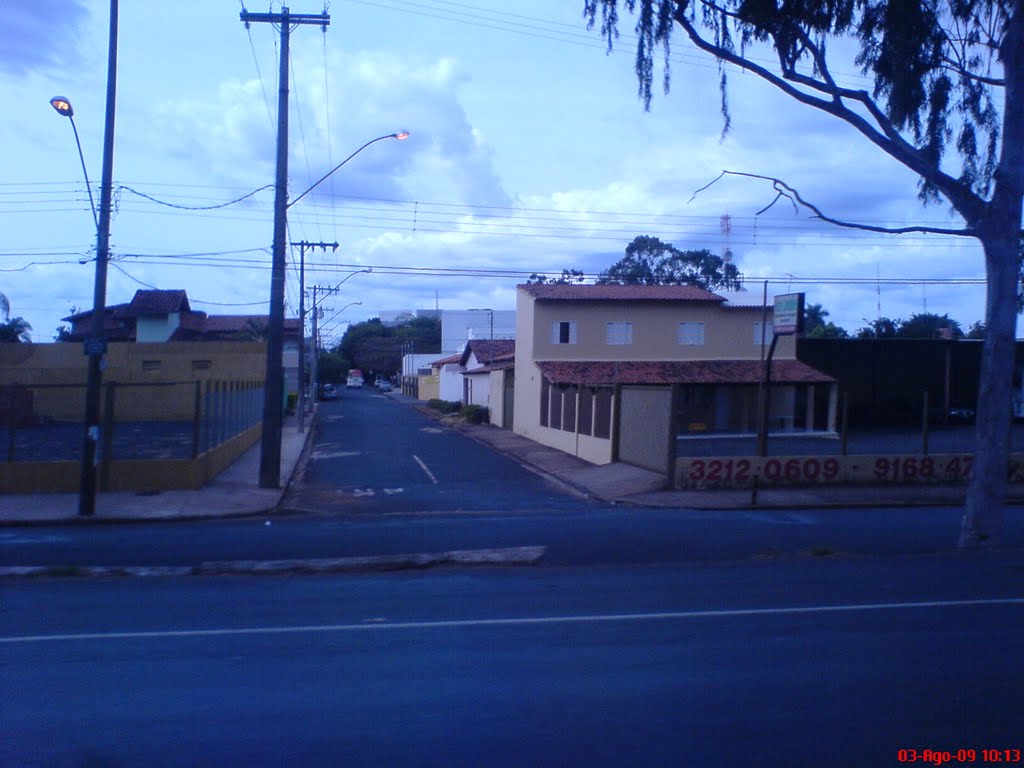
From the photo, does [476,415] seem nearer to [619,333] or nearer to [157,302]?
[619,333]

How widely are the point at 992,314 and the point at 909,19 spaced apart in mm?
4021

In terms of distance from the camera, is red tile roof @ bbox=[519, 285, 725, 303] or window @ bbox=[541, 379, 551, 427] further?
red tile roof @ bbox=[519, 285, 725, 303]

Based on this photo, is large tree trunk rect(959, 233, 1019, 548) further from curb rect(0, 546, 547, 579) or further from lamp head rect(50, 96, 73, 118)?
lamp head rect(50, 96, 73, 118)

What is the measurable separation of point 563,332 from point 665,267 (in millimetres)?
19701

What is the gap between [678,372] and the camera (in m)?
43.2

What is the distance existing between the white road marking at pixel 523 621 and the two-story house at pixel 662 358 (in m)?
27.5

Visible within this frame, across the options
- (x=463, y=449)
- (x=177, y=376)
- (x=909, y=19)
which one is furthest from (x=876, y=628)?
(x=177, y=376)

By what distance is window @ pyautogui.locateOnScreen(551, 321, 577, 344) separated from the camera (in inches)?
1750

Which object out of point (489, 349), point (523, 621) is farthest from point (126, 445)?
point (489, 349)

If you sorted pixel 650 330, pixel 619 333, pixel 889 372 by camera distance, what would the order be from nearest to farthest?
pixel 619 333 < pixel 650 330 < pixel 889 372

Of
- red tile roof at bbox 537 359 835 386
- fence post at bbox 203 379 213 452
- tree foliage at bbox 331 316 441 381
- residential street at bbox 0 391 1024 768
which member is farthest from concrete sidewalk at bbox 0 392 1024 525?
tree foliage at bbox 331 316 441 381

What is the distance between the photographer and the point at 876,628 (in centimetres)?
827

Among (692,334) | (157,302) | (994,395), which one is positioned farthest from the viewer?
(157,302)

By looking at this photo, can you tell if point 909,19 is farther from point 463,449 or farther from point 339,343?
point 339,343
